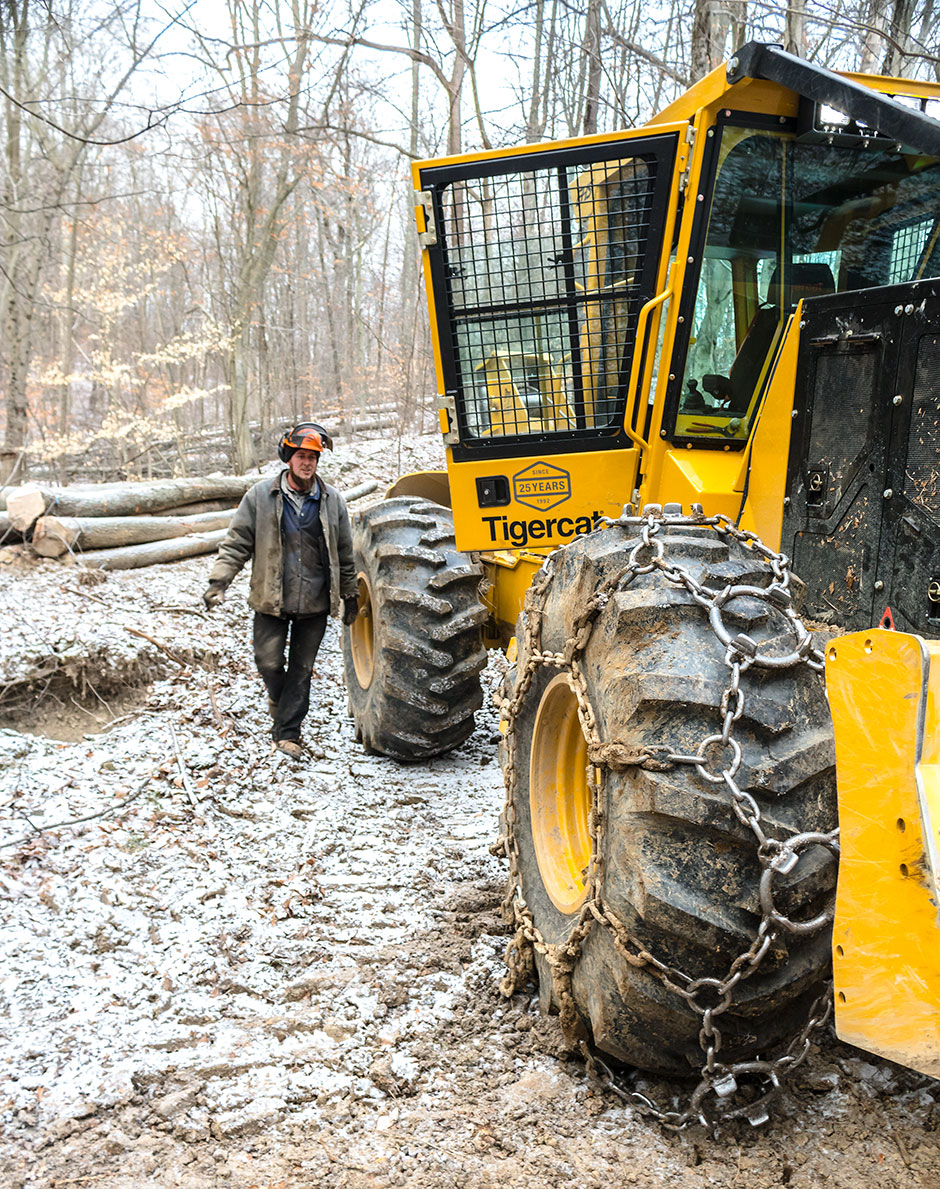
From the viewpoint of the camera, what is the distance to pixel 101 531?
9328 mm

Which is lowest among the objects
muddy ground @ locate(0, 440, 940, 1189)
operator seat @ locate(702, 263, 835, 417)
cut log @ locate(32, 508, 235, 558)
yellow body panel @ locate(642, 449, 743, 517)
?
muddy ground @ locate(0, 440, 940, 1189)

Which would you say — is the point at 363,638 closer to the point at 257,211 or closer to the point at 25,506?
the point at 25,506

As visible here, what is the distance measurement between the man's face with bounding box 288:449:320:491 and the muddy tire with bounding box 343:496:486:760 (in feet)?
1.69

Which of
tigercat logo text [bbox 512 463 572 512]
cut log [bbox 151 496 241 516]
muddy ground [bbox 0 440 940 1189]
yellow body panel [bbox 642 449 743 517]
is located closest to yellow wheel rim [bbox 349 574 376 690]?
muddy ground [bbox 0 440 940 1189]

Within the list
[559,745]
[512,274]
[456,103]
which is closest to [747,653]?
[559,745]

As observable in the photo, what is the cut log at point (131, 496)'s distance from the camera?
9398 mm

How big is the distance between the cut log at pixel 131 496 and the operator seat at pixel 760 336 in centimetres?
613

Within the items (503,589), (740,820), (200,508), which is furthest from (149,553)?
(740,820)

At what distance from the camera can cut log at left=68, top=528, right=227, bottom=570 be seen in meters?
9.12

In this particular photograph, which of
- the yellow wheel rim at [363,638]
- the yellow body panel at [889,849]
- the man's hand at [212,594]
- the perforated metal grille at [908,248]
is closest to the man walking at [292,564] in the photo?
the man's hand at [212,594]

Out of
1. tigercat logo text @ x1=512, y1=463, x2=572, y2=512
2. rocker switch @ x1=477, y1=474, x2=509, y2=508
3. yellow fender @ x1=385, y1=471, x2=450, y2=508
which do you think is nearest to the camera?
tigercat logo text @ x1=512, y1=463, x2=572, y2=512

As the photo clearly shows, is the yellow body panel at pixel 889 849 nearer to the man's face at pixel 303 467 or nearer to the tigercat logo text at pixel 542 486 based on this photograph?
the tigercat logo text at pixel 542 486

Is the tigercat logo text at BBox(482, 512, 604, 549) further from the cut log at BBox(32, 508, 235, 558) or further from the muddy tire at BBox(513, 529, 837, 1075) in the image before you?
the cut log at BBox(32, 508, 235, 558)

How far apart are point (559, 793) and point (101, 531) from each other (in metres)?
7.36
